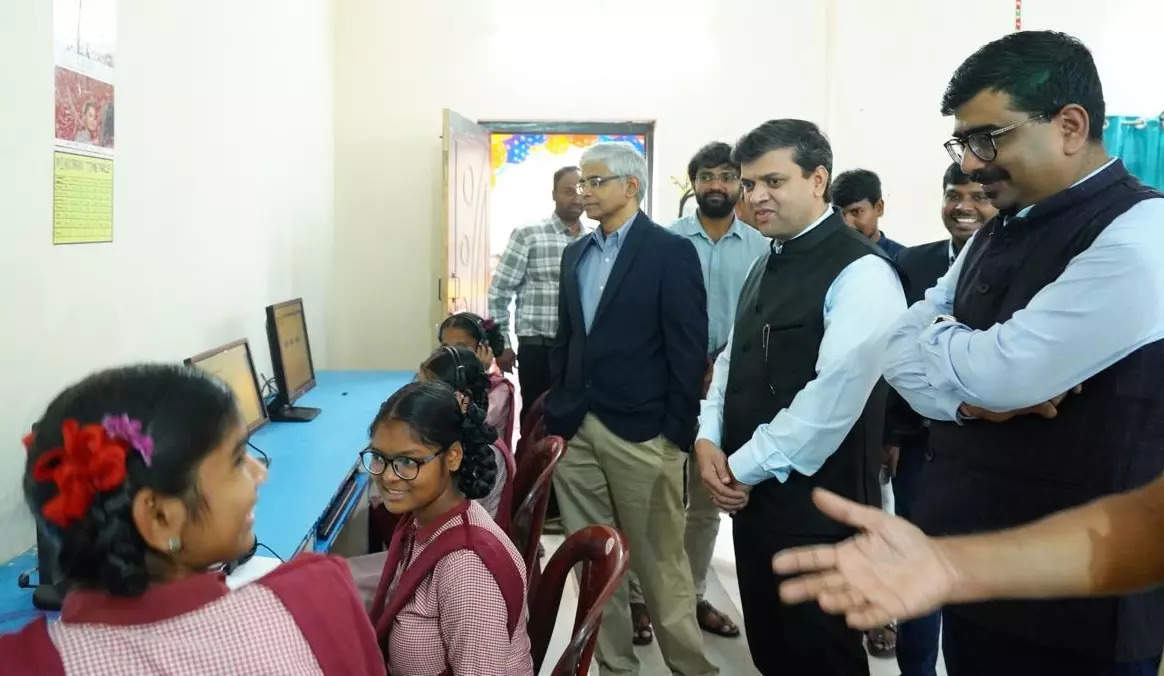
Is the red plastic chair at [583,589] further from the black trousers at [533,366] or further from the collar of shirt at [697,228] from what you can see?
the black trousers at [533,366]

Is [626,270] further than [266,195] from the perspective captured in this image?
No

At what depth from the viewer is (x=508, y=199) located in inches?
194

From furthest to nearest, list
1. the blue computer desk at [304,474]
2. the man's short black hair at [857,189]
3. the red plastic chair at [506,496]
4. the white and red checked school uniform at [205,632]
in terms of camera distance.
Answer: the man's short black hair at [857,189] < the red plastic chair at [506,496] < the blue computer desk at [304,474] < the white and red checked school uniform at [205,632]

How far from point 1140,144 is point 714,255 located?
124 inches

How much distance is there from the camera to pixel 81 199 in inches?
77.0

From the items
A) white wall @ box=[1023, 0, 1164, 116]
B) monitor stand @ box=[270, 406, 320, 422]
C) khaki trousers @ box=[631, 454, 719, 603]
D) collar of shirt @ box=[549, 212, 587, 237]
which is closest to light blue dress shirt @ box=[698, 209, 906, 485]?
khaki trousers @ box=[631, 454, 719, 603]

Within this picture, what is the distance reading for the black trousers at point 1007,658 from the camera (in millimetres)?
1225

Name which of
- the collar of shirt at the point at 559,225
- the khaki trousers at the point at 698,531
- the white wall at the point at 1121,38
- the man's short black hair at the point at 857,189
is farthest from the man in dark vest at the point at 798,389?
the white wall at the point at 1121,38

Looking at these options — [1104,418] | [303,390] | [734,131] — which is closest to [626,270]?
[1104,418]

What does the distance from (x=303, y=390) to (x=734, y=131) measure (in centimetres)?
277

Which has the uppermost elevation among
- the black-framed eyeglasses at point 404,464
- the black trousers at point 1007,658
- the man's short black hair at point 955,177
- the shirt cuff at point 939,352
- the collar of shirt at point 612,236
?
the man's short black hair at point 955,177

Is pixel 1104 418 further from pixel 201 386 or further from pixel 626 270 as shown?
pixel 626 270

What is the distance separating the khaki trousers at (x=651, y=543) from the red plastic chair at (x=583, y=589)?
2.56ft

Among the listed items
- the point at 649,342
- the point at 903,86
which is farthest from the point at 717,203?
the point at 903,86
